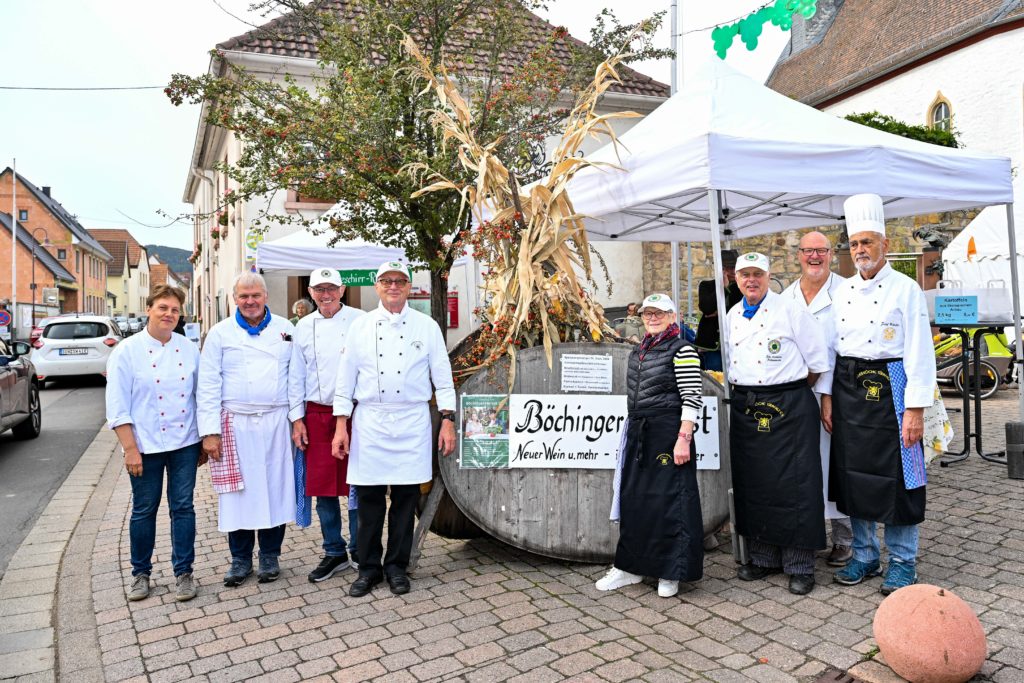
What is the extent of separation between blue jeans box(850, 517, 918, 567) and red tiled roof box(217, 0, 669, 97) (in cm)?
507

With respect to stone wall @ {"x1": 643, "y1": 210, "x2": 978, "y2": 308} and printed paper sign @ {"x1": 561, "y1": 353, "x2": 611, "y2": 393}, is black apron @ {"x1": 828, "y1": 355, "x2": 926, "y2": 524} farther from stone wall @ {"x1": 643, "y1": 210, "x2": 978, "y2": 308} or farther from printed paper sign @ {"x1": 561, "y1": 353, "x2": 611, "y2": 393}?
stone wall @ {"x1": 643, "y1": 210, "x2": 978, "y2": 308}

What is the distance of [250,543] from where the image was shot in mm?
4590

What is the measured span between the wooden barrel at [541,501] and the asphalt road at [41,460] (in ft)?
10.4

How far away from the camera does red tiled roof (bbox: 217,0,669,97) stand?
25.1 feet

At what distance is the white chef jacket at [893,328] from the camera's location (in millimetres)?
3900

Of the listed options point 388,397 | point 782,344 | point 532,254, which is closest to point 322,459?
point 388,397

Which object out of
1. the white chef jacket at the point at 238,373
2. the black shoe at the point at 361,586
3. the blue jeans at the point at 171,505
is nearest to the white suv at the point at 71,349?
the blue jeans at the point at 171,505

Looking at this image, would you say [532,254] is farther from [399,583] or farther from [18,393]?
[18,393]

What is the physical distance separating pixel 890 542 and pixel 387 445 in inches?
105

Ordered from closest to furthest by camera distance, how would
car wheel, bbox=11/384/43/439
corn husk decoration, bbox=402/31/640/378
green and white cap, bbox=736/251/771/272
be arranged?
green and white cap, bbox=736/251/771/272
corn husk decoration, bbox=402/31/640/378
car wheel, bbox=11/384/43/439

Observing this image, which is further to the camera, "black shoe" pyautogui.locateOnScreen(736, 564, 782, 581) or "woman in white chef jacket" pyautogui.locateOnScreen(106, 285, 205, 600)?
"black shoe" pyautogui.locateOnScreen(736, 564, 782, 581)

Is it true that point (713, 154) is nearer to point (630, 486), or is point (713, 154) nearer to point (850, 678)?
point (630, 486)

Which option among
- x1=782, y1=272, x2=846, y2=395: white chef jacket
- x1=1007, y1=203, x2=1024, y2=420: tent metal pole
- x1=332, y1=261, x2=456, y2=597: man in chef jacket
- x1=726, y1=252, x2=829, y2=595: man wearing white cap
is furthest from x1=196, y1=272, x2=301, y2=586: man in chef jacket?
x1=1007, y1=203, x2=1024, y2=420: tent metal pole

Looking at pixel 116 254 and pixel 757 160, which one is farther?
pixel 116 254
